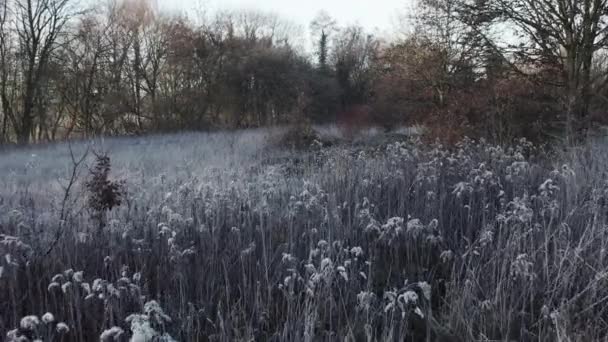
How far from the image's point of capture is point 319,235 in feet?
11.5

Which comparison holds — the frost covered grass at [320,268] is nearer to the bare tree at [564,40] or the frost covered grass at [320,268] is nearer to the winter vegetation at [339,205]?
the winter vegetation at [339,205]

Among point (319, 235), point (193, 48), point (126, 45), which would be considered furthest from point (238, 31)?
point (319, 235)

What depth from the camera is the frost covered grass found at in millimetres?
2305

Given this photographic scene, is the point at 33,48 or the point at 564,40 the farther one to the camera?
the point at 33,48

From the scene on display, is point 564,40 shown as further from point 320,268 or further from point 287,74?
point 287,74

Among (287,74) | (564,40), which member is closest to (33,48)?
(287,74)

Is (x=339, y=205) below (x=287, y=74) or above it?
below

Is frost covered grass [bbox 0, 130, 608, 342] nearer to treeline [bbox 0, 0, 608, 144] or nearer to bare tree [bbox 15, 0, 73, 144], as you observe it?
treeline [bbox 0, 0, 608, 144]

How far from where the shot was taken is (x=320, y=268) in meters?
2.45

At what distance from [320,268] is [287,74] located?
23264 mm

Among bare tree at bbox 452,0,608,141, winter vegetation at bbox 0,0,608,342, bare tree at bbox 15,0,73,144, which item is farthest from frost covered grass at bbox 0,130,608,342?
bare tree at bbox 15,0,73,144

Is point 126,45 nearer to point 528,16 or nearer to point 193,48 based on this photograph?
point 193,48

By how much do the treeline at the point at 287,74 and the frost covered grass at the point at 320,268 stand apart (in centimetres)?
417

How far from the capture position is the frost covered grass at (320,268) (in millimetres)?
2305
